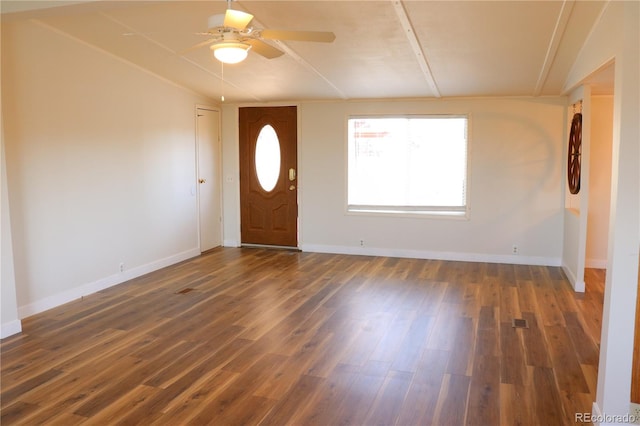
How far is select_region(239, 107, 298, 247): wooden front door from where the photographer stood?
7.84 metres

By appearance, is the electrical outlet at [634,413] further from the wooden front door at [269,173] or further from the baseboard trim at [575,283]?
the wooden front door at [269,173]

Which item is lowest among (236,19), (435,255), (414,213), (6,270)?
(435,255)

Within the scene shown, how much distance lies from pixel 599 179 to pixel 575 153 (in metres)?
1.20

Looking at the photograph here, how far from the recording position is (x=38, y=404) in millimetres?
3059

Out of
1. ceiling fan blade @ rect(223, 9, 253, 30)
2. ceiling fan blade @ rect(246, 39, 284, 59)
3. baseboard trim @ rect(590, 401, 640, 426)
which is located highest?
ceiling fan blade @ rect(223, 9, 253, 30)

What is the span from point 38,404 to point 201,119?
5.15m

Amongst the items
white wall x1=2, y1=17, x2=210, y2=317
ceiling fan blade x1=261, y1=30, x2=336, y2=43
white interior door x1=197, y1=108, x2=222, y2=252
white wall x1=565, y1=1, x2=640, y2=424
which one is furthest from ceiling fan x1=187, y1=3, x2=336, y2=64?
white interior door x1=197, y1=108, x2=222, y2=252

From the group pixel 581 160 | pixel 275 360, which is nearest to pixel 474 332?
pixel 275 360

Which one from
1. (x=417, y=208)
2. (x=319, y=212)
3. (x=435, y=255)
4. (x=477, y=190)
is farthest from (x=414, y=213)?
(x=319, y=212)

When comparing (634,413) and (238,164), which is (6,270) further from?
(634,413)

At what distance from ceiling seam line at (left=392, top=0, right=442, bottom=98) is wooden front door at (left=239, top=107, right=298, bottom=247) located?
7.93ft

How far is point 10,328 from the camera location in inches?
165

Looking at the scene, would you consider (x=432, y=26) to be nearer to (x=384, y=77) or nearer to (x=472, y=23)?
(x=472, y=23)

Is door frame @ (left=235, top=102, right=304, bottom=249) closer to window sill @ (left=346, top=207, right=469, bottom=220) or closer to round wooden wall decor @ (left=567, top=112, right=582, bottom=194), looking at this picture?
window sill @ (left=346, top=207, right=469, bottom=220)
